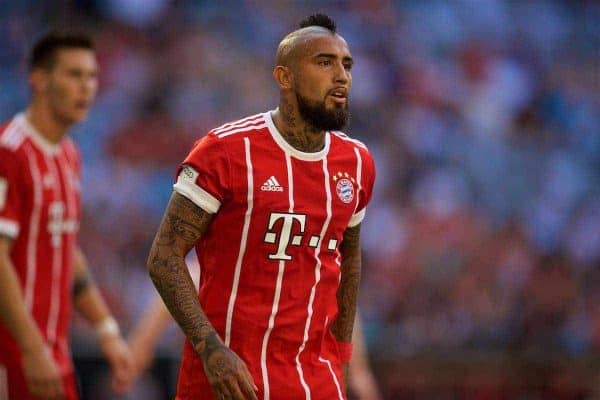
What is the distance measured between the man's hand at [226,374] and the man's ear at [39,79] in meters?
2.63

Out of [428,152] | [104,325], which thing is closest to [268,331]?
[104,325]

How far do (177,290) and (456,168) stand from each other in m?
9.14

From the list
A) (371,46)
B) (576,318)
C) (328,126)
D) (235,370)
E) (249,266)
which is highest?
(371,46)

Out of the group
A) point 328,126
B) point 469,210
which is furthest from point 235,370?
point 469,210

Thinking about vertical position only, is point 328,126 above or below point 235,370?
above

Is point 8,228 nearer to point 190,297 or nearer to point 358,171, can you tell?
point 190,297


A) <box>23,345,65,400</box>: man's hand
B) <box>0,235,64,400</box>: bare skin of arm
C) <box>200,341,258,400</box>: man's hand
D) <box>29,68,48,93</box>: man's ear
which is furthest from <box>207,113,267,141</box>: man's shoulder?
<box>29,68,48,93</box>: man's ear

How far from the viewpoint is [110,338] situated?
6836mm

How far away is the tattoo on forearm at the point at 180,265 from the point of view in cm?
454

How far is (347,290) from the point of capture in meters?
5.31

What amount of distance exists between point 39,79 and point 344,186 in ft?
7.81

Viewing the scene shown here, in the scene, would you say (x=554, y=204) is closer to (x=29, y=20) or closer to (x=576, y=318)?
(x=576, y=318)

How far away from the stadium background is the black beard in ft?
17.2

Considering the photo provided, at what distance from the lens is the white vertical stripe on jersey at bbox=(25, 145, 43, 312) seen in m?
6.18
